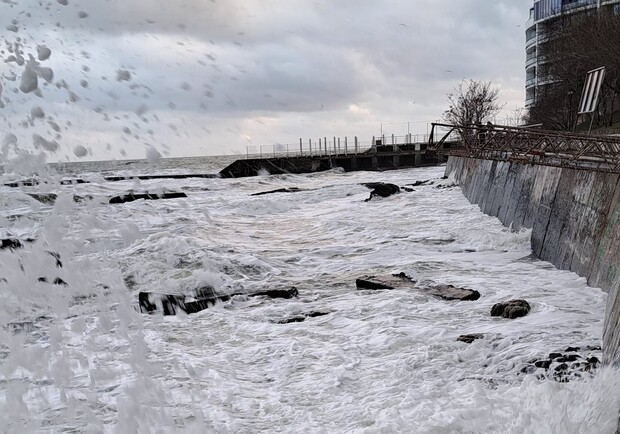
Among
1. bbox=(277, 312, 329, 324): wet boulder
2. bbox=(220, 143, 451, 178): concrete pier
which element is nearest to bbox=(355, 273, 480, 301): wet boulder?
bbox=(277, 312, 329, 324): wet boulder

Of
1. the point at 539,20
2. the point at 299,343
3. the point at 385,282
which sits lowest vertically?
the point at 385,282

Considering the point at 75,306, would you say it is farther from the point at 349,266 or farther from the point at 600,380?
the point at 600,380

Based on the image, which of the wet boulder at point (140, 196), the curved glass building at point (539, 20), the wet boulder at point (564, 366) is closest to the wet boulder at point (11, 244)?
the wet boulder at point (564, 366)

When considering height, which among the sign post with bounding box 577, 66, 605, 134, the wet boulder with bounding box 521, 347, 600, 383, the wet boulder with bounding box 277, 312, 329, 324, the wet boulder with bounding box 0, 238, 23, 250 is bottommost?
the wet boulder with bounding box 277, 312, 329, 324

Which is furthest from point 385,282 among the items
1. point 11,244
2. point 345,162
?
point 345,162

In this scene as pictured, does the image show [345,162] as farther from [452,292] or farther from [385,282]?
[452,292]

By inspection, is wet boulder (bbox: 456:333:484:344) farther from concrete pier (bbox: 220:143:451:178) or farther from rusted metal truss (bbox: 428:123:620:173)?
concrete pier (bbox: 220:143:451:178)

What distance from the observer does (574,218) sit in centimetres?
1134

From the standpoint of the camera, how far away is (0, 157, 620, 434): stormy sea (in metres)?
5.43

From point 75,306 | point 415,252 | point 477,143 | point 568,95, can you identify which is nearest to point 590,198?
point 415,252

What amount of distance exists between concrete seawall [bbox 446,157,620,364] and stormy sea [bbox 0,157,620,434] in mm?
323

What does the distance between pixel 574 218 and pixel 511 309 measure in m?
4.07

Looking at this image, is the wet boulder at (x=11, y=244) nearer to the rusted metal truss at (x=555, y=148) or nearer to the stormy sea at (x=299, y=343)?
the stormy sea at (x=299, y=343)

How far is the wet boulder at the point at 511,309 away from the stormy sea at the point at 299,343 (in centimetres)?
11
